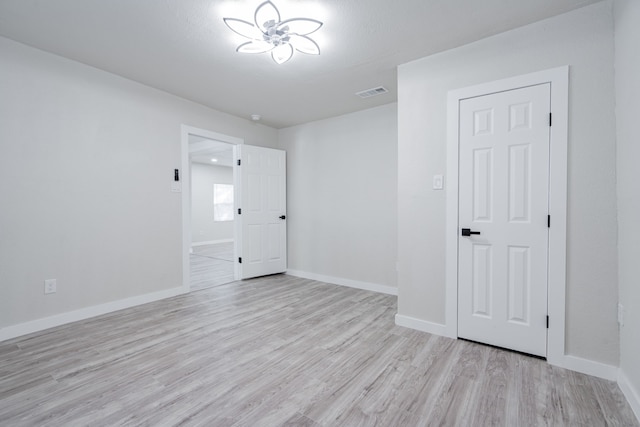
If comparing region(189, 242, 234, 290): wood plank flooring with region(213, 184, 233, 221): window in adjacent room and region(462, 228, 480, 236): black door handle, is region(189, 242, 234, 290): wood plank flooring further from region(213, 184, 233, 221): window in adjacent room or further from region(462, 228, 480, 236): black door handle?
region(462, 228, 480, 236): black door handle

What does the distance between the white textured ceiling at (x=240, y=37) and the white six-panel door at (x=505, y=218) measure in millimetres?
615

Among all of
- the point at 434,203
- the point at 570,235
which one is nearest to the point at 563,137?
the point at 570,235

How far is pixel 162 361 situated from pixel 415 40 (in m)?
3.13

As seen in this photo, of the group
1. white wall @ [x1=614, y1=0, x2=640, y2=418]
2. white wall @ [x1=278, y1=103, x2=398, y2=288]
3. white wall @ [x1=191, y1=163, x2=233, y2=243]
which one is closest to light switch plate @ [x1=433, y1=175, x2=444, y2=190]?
white wall @ [x1=614, y1=0, x2=640, y2=418]

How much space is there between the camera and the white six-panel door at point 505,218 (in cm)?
205

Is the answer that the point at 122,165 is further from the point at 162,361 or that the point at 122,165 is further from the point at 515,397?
the point at 515,397

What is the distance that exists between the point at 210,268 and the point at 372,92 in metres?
4.03

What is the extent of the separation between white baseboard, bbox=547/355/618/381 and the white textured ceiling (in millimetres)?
2367

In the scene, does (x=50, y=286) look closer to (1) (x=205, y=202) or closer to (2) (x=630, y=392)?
(2) (x=630, y=392)

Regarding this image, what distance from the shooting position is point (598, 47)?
1845 mm

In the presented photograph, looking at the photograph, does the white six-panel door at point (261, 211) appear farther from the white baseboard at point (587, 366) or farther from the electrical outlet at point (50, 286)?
the white baseboard at point (587, 366)

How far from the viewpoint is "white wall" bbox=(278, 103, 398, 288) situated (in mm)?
3736

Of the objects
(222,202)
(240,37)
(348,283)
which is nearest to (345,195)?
(348,283)

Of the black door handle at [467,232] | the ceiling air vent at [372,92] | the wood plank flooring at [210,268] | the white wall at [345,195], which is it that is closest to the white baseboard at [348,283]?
the white wall at [345,195]
